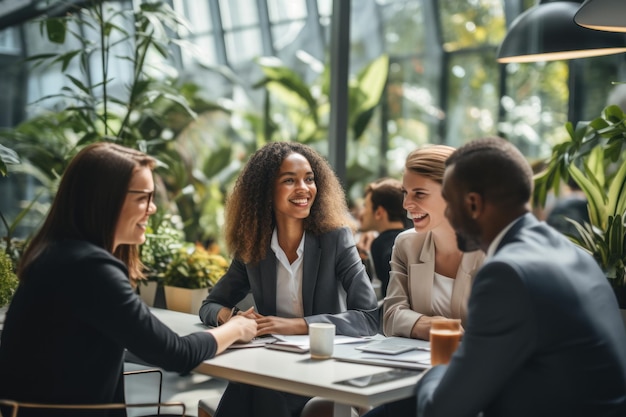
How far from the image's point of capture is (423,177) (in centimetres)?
298

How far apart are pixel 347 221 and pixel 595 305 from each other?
4.90ft

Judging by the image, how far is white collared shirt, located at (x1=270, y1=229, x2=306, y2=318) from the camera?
3213mm

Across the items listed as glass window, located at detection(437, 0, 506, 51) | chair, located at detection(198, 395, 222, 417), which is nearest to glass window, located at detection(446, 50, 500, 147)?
glass window, located at detection(437, 0, 506, 51)

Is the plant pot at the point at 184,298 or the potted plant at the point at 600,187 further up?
the potted plant at the point at 600,187

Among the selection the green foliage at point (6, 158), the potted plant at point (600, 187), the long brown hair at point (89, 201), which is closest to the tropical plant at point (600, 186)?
the potted plant at point (600, 187)

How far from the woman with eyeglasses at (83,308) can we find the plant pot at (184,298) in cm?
145

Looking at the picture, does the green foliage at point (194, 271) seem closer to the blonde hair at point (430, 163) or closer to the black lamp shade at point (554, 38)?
the blonde hair at point (430, 163)

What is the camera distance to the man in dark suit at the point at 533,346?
1915mm

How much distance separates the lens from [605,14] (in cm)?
331

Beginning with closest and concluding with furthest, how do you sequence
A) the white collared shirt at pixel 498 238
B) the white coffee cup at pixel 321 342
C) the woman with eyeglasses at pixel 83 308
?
1. the white collared shirt at pixel 498 238
2. the woman with eyeglasses at pixel 83 308
3. the white coffee cup at pixel 321 342

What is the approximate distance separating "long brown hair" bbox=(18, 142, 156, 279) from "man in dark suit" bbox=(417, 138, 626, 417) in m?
0.98

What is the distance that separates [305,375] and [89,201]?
0.76 metres

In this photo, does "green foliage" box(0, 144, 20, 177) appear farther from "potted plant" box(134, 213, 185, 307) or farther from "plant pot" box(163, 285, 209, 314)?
"plant pot" box(163, 285, 209, 314)

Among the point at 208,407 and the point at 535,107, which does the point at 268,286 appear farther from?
the point at 535,107
